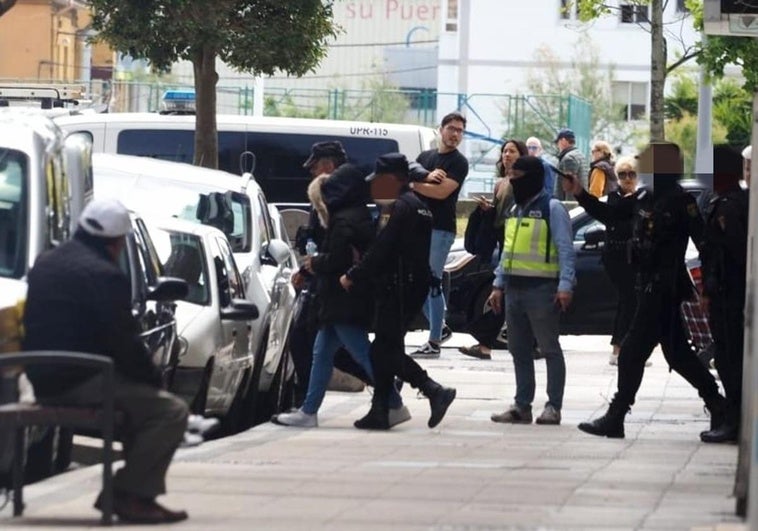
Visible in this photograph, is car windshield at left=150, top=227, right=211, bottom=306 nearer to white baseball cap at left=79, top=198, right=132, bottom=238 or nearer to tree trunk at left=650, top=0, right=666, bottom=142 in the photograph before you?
white baseball cap at left=79, top=198, right=132, bottom=238

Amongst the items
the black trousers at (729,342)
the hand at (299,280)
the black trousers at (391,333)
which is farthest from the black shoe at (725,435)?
the hand at (299,280)

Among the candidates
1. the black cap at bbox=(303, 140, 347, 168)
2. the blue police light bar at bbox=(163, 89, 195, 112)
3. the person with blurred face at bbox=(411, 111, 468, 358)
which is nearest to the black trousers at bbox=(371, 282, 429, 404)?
the black cap at bbox=(303, 140, 347, 168)

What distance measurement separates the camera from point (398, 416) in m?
13.3

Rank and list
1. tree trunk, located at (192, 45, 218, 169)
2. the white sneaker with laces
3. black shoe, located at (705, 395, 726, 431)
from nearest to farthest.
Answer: black shoe, located at (705, 395, 726, 431) → the white sneaker with laces → tree trunk, located at (192, 45, 218, 169)

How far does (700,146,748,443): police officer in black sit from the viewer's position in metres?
12.2

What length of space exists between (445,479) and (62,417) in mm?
2506

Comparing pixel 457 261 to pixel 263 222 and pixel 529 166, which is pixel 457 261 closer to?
pixel 263 222

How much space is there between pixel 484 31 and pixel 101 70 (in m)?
13.4

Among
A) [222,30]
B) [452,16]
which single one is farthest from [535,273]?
[452,16]

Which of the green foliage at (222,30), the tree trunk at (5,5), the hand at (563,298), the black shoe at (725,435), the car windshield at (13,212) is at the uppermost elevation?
the tree trunk at (5,5)

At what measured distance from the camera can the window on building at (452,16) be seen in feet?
235

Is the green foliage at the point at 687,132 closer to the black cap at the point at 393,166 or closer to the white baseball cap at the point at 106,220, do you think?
the black cap at the point at 393,166

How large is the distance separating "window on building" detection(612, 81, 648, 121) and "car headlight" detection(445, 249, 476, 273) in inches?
1883

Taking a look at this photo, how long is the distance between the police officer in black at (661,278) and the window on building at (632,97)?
181 ft
